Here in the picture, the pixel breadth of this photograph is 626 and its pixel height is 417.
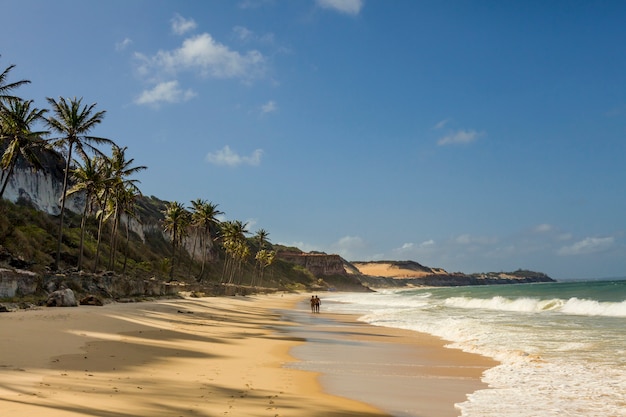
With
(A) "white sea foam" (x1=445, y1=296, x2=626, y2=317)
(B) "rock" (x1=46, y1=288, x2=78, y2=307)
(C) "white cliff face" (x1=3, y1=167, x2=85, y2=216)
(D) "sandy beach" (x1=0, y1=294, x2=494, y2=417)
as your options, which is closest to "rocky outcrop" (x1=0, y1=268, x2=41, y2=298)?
(B) "rock" (x1=46, y1=288, x2=78, y2=307)

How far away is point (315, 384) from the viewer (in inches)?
418

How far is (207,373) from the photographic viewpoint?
10.9 meters

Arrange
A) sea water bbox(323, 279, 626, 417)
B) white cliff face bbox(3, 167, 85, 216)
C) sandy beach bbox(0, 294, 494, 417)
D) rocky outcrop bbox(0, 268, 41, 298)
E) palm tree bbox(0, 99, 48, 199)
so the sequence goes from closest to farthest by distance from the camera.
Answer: sandy beach bbox(0, 294, 494, 417) < sea water bbox(323, 279, 626, 417) < rocky outcrop bbox(0, 268, 41, 298) < palm tree bbox(0, 99, 48, 199) < white cliff face bbox(3, 167, 85, 216)

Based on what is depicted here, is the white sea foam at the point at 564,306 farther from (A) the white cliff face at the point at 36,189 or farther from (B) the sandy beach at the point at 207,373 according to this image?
(A) the white cliff face at the point at 36,189

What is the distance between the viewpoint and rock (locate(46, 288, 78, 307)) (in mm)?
24256

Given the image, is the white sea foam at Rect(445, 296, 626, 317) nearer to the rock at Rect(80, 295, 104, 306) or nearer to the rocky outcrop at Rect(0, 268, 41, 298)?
the rock at Rect(80, 295, 104, 306)

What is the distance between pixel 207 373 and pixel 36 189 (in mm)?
68478

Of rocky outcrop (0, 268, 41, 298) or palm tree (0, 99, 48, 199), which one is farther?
palm tree (0, 99, 48, 199)

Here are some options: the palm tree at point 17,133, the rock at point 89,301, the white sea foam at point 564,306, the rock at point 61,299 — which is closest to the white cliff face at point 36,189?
the palm tree at point 17,133

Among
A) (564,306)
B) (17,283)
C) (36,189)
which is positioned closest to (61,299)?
(17,283)

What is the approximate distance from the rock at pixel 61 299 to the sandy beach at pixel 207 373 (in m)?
5.78

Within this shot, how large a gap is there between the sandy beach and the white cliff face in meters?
54.7

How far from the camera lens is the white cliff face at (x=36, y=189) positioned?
Answer: 6450 cm

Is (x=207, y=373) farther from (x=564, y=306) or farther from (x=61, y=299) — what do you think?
(x=564, y=306)
